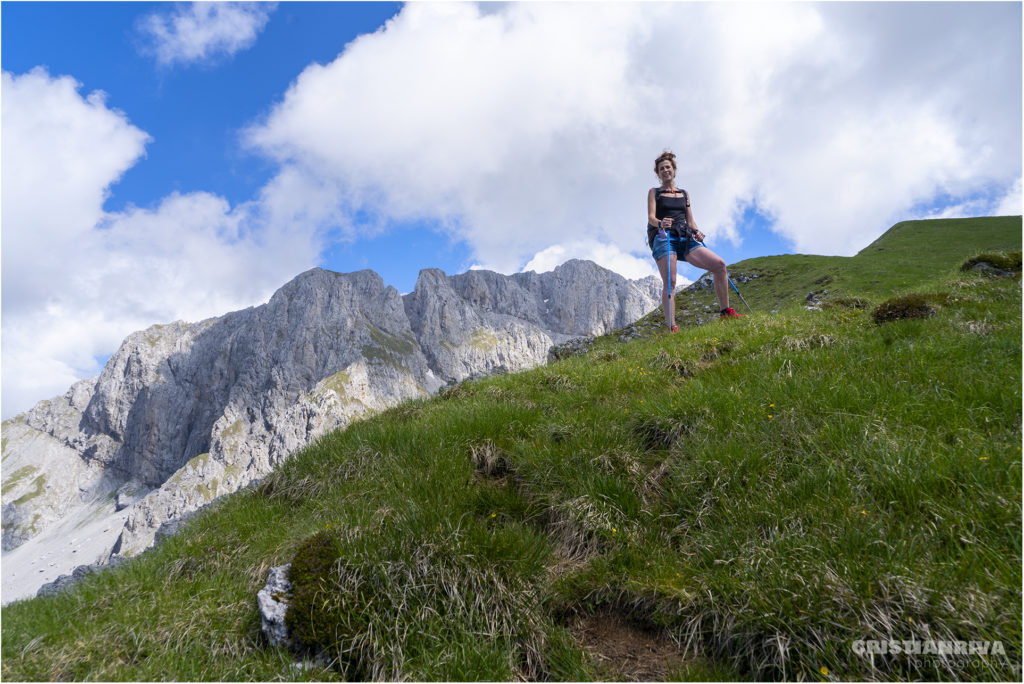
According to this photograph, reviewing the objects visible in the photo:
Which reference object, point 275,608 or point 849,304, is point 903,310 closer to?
point 849,304

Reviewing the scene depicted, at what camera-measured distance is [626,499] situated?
4934 millimetres

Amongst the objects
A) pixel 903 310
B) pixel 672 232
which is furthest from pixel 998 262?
pixel 672 232

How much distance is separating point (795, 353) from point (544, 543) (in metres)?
5.81

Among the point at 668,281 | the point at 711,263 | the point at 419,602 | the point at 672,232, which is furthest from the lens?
the point at 672,232

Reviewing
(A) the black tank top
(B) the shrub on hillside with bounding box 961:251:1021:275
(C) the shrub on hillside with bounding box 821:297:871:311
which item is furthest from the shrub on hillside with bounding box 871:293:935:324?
(B) the shrub on hillside with bounding box 961:251:1021:275

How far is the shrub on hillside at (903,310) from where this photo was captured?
8.67 meters

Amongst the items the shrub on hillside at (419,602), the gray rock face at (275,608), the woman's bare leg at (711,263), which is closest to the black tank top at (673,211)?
the woman's bare leg at (711,263)

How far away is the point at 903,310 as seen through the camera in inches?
350

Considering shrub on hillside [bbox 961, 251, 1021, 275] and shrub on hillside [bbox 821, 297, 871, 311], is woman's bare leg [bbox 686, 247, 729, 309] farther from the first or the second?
shrub on hillside [bbox 961, 251, 1021, 275]

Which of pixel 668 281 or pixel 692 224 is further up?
pixel 692 224

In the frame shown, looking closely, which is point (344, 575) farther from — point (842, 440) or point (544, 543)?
point (842, 440)

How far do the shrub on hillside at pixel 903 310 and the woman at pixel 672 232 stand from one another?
341 centimetres

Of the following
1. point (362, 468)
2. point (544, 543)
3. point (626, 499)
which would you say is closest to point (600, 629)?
point (544, 543)

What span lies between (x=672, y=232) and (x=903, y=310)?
5540 millimetres
